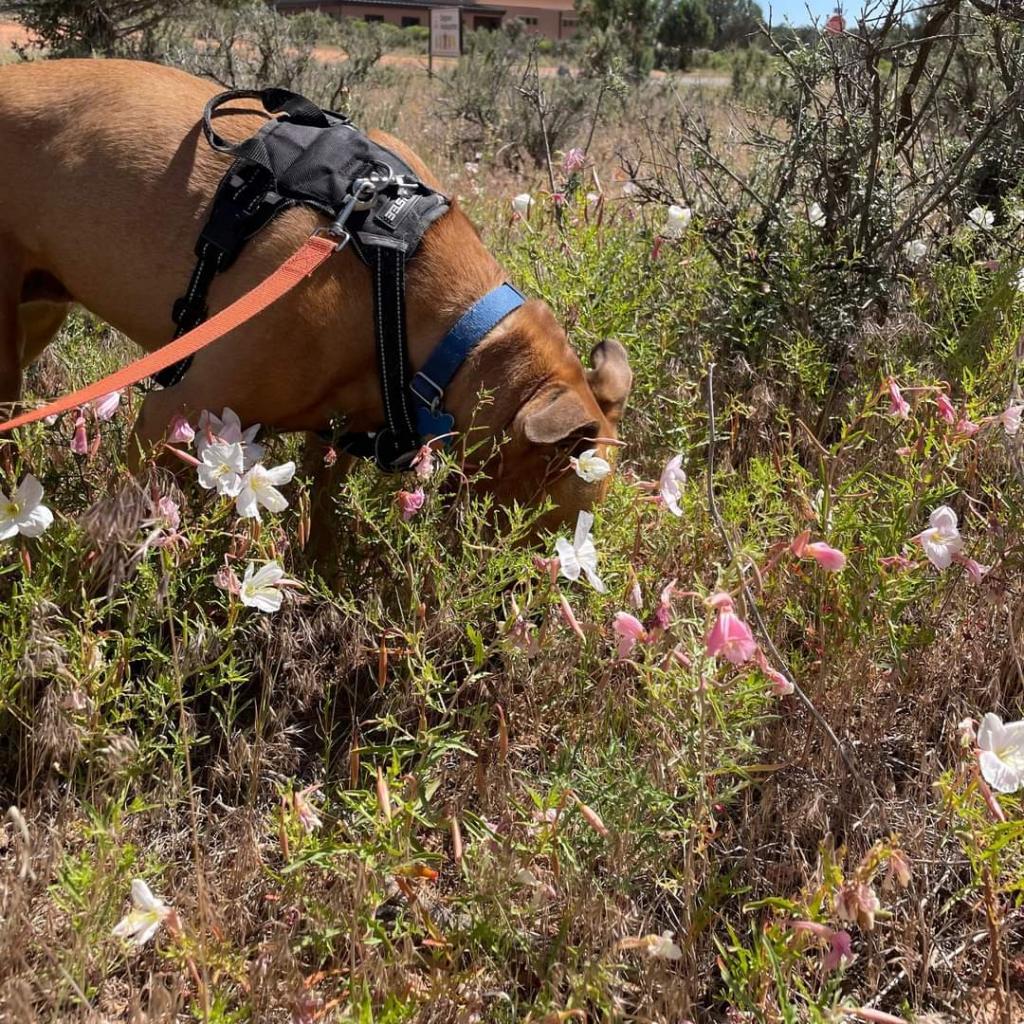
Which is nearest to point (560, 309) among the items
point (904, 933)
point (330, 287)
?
point (330, 287)

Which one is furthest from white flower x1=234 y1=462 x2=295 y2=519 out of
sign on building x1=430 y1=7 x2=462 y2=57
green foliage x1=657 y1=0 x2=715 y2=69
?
green foliage x1=657 y1=0 x2=715 y2=69

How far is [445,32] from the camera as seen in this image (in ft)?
36.4

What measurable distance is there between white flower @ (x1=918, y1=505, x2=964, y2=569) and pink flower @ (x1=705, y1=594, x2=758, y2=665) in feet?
2.41

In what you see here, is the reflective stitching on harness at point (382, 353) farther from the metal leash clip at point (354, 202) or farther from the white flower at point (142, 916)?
the white flower at point (142, 916)

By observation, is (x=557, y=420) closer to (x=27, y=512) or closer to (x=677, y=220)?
(x=27, y=512)

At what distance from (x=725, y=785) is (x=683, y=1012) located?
0.61 metres

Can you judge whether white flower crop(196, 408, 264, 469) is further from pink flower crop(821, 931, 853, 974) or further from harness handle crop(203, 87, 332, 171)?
pink flower crop(821, 931, 853, 974)

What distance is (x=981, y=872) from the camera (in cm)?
197

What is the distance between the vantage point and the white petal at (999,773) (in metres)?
1.77

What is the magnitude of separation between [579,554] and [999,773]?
89cm

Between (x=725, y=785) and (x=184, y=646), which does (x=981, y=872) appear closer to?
(x=725, y=785)

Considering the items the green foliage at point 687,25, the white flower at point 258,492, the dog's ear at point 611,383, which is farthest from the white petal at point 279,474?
the green foliage at point 687,25

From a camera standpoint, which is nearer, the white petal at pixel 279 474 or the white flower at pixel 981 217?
the white petal at pixel 279 474

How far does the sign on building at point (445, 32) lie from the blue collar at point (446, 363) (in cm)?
885
